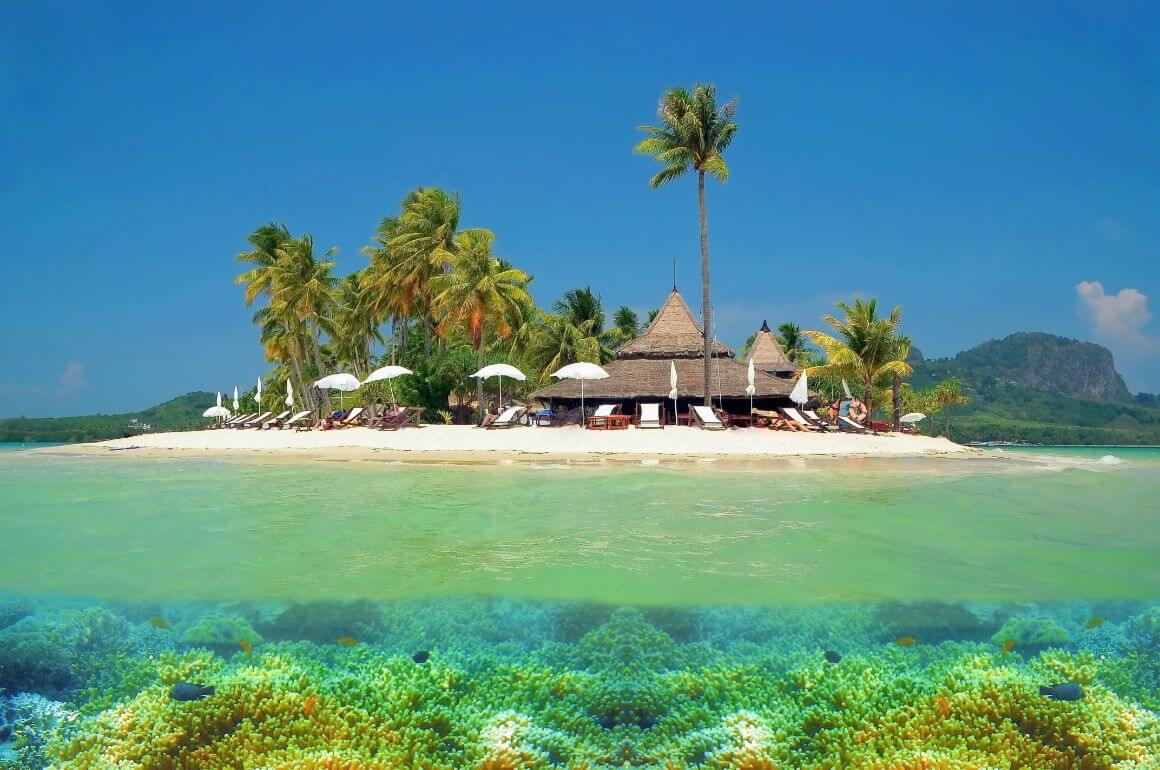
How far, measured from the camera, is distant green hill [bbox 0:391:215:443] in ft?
155

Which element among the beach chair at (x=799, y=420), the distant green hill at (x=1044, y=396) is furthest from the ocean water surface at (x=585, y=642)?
the distant green hill at (x=1044, y=396)

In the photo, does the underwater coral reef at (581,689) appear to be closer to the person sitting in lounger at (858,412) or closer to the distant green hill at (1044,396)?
the person sitting in lounger at (858,412)

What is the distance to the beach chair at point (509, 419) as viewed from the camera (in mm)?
24359

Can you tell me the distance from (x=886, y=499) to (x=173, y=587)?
36.4 ft

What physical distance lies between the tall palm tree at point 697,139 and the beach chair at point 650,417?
3696mm

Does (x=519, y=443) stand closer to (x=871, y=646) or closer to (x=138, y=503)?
(x=138, y=503)

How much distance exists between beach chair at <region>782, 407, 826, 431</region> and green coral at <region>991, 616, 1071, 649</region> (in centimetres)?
1676

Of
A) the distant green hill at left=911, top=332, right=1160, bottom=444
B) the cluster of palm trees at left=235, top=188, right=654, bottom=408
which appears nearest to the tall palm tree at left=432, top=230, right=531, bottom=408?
the cluster of palm trees at left=235, top=188, right=654, bottom=408

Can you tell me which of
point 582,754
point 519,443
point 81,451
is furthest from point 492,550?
point 81,451

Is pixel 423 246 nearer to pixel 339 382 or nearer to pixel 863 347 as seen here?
pixel 339 382

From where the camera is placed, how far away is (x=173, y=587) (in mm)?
6902

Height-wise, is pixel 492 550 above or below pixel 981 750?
above

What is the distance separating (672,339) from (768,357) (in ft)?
19.1

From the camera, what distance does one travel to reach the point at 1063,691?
4.79 metres
